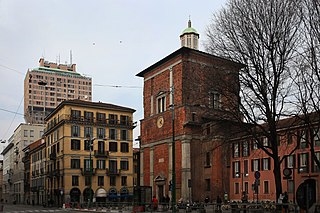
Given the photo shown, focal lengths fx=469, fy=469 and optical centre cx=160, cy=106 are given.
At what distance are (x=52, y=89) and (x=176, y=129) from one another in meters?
96.8

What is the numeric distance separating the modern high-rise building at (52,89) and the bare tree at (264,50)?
111957 millimetres

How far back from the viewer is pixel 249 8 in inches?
1047

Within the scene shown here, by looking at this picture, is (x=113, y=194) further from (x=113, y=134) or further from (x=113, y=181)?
(x=113, y=134)

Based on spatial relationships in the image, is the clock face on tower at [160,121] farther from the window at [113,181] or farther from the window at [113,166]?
the window at [113,181]

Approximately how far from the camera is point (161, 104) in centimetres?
5750

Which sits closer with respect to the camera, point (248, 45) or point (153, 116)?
point (248, 45)

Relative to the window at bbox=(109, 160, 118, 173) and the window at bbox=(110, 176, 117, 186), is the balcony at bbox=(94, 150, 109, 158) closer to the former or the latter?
the window at bbox=(109, 160, 118, 173)

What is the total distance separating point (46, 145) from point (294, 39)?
74.6 meters

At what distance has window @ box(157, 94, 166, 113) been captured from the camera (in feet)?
187

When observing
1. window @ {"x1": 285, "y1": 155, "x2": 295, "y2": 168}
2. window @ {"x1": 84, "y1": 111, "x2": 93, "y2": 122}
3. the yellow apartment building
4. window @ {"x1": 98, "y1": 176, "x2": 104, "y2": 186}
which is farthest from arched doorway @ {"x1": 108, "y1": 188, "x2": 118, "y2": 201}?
window @ {"x1": 285, "y1": 155, "x2": 295, "y2": 168}

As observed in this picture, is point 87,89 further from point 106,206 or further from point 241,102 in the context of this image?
point 241,102

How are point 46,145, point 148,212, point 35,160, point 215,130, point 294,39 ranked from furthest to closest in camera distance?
point 35,160 < point 46,145 < point 148,212 < point 215,130 < point 294,39

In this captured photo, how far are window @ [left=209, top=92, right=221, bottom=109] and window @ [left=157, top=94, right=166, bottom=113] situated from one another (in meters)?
26.3

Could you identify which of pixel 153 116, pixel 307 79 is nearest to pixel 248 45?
pixel 307 79
